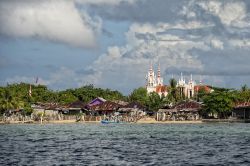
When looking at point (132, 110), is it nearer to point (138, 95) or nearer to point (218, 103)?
point (218, 103)

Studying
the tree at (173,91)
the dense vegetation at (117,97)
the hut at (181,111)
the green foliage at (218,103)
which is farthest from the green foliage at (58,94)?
the green foliage at (218,103)

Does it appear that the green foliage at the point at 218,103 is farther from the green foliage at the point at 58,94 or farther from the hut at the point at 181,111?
the green foliage at the point at 58,94

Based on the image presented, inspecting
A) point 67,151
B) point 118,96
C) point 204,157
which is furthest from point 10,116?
point 204,157

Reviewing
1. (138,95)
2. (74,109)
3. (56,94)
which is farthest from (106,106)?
(138,95)

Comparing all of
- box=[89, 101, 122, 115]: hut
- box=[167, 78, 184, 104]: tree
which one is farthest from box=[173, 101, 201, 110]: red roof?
box=[167, 78, 184, 104]: tree

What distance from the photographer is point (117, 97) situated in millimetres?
186000

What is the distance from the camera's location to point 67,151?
4800 centimetres

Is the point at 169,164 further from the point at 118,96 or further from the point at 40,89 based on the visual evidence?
the point at 118,96

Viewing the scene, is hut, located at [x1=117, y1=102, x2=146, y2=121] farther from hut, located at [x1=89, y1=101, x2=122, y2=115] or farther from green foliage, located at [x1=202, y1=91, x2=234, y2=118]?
green foliage, located at [x1=202, y1=91, x2=234, y2=118]

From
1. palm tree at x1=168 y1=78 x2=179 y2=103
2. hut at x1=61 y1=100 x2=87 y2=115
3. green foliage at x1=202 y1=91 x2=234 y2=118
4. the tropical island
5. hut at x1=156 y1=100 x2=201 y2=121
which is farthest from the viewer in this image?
palm tree at x1=168 y1=78 x2=179 y2=103

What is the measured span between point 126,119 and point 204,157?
314 feet

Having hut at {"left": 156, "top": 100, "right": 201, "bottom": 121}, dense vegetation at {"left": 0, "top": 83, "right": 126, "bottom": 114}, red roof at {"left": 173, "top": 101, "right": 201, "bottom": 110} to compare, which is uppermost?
dense vegetation at {"left": 0, "top": 83, "right": 126, "bottom": 114}

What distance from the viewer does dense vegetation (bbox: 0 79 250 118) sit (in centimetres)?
13100

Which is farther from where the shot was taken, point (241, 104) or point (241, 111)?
point (241, 111)
